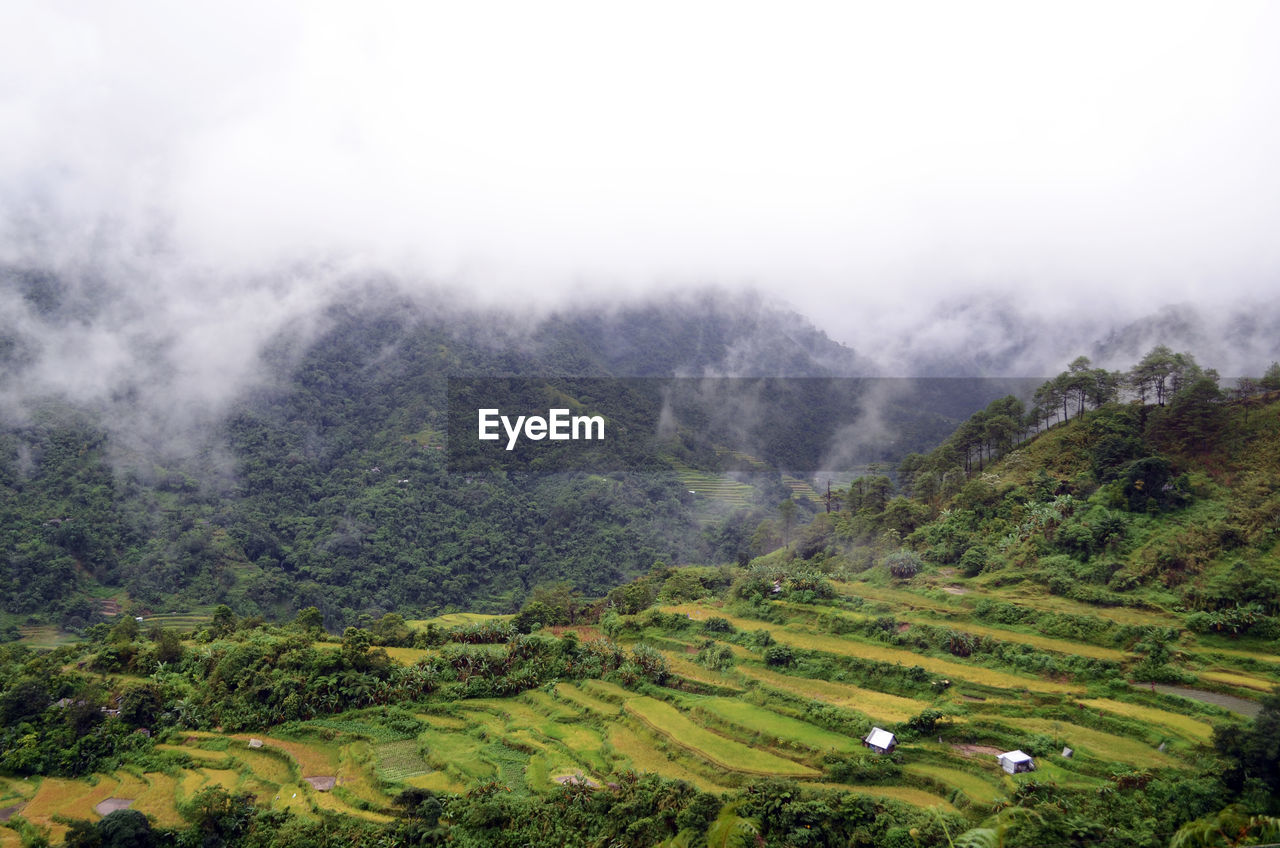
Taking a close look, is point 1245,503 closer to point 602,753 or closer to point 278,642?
point 602,753

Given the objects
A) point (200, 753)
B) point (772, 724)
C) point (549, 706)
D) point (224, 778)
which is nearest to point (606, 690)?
point (549, 706)

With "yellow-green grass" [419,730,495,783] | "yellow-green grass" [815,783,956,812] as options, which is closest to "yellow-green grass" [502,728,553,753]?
"yellow-green grass" [419,730,495,783]

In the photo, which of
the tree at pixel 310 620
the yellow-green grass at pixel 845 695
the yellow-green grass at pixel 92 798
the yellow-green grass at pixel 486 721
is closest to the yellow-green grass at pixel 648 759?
the yellow-green grass at pixel 486 721

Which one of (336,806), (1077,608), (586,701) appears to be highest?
(1077,608)

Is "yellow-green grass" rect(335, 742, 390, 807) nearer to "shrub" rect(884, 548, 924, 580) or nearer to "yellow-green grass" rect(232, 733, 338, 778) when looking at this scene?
"yellow-green grass" rect(232, 733, 338, 778)

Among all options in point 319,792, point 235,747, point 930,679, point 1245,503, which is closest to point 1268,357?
point 1245,503

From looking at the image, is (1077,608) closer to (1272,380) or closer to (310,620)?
(1272,380)

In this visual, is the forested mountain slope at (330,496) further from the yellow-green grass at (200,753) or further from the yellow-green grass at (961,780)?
the yellow-green grass at (961,780)
